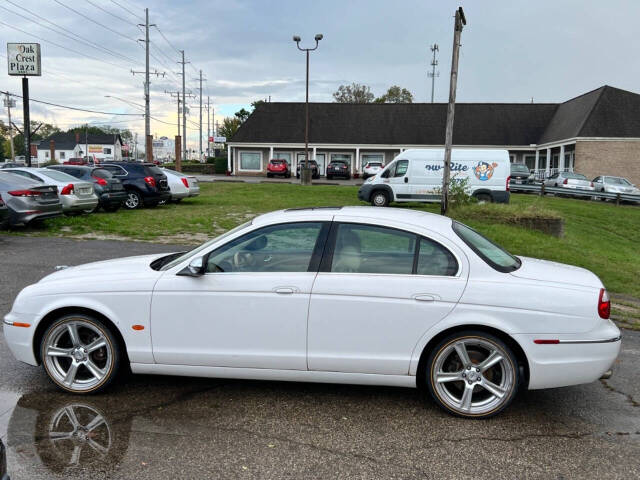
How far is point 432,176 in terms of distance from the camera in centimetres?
2123

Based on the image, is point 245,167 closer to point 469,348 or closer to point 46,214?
point 46,214

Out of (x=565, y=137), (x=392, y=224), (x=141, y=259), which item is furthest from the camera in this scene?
(x=565, y=137)

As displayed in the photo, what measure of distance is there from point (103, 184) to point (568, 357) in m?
16.4

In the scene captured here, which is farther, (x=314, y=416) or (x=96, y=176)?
(x=96, y=176)

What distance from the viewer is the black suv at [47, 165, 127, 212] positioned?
57.9 ft

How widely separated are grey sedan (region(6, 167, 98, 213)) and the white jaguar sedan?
12.1 metres

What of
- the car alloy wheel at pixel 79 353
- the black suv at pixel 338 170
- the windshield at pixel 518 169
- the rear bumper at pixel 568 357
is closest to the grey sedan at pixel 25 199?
the car alloy wheel at pixel 79 353

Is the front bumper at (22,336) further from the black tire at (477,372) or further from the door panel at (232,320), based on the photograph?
the black tire at (477,372)

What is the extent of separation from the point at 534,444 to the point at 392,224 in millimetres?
1832

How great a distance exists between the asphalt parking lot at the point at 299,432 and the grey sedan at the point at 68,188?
38.1ft

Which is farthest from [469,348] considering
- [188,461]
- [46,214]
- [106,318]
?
[46,214]

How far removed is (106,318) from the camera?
4398 mm

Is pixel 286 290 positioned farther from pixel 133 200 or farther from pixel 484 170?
pixel 484 170

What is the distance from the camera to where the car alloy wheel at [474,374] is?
4.06 m
